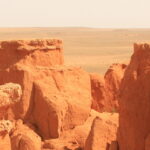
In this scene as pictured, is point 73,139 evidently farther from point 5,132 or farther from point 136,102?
point 5,132

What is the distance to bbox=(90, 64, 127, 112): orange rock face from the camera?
19.2 metres

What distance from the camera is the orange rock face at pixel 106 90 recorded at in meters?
19.2

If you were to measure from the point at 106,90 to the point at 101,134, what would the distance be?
21.4ft

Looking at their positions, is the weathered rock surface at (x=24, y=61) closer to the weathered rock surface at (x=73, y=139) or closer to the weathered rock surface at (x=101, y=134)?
the weathered rock surface at (x=73, y=139)

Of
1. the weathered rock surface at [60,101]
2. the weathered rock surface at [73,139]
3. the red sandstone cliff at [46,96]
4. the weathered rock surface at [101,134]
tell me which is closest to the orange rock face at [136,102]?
the weathered rock surface at [101,134]

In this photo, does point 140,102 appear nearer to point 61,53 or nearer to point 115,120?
point 115,120

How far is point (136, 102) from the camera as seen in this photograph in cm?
1108

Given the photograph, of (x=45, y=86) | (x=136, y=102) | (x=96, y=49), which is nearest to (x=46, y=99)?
(x=45, y=86)

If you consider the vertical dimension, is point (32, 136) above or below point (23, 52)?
below

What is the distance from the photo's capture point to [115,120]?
543 inches

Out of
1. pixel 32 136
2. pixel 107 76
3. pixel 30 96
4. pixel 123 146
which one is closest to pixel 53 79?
pixel 30 96

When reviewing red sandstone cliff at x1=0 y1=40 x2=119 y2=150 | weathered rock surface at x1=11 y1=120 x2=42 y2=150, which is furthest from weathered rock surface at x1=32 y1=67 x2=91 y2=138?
weathered rock surface at x1=11 y1=120 x2=42 y2=150

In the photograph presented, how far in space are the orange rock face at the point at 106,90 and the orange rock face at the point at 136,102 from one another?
24.6ft

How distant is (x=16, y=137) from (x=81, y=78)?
11.5 feet
